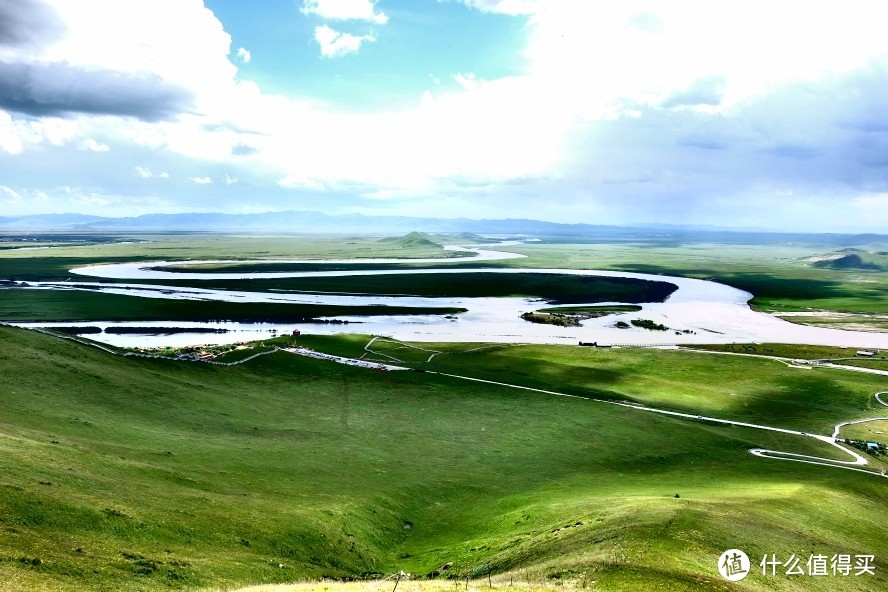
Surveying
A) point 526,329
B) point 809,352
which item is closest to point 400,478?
point 526,329

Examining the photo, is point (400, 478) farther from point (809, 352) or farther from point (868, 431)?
point (809, 352)

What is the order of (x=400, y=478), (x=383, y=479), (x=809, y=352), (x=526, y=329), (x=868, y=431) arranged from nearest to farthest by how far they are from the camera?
(x=383, y=479), (x=400, y=478), (x=868, y=431), (x=809, y=352), (x=526, y=329)

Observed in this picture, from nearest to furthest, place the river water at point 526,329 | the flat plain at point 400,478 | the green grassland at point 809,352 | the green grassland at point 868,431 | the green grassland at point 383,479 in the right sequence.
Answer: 1. the flat plain at point 400,478
2. the green grassland at point 383,479
3. the green grassland at point 868,431
4. the green grassland at point 809,352
5. the river water at point 526,329

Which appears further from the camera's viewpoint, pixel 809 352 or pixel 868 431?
pixel 809 352

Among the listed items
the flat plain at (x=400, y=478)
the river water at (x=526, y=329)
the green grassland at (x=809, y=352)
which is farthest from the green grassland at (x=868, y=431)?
the river water at (x=526, y=329)

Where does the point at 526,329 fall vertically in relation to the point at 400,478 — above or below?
above

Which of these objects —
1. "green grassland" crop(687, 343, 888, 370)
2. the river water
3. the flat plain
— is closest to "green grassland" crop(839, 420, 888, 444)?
the flat plain

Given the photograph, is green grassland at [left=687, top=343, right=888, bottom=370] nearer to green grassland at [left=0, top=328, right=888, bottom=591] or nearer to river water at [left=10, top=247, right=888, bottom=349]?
river water at [left=10, top=247, right=888, bottom=349]

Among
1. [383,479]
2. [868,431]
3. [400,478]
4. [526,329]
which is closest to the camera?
[383,479]

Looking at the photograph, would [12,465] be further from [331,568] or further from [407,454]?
[407,454]

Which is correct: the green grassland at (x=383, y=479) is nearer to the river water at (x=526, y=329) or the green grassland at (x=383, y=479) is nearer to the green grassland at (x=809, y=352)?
the green grassland at (x=809, y=352)
